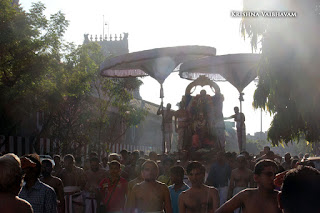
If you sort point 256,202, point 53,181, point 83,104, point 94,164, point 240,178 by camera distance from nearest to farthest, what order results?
point 256,202 → point 53,181 → point 240,178 → point 94,164 → point 83,104

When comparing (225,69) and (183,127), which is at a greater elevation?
(225,69)

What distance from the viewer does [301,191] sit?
285cm

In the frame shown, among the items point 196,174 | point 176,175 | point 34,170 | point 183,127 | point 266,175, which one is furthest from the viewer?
point 183,127

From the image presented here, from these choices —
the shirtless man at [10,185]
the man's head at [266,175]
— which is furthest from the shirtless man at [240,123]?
the shirtless man at [10,185]

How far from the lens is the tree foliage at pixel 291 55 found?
9.70 meters

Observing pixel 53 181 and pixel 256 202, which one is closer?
pixel 256 202

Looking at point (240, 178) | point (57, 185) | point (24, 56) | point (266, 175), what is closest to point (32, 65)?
point (24, 56)

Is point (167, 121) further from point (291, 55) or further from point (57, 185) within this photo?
point (57, 185)

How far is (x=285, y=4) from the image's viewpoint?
400 inches

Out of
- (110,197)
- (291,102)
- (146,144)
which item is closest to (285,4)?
(291,102)

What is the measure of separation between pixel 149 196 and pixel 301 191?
4.55m

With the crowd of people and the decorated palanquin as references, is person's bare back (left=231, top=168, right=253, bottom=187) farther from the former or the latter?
the decorated palanquin

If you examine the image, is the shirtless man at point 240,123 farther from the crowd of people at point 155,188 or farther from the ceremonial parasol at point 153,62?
the crowd of people at point 155,188

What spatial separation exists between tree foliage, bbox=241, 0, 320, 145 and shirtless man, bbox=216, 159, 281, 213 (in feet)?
15.7
